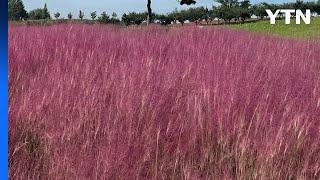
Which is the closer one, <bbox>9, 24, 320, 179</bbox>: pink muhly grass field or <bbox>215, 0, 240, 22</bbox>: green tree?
<bbox>9, 24, 320, 179</bbox>: pink muhly grass field

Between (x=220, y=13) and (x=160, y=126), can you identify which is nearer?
(x=160, y=126)

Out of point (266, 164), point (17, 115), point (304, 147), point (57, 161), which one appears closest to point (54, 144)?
point (57, 161)

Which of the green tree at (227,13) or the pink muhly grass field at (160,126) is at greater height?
the green tree at (227,13)

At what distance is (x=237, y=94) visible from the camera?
271 centimetres

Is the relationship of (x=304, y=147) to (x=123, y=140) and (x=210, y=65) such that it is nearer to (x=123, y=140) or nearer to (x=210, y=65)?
(x=123, y=140)

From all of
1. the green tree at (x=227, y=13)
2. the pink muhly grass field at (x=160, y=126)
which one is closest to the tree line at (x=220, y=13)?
the green tree at (x=227, y=13)

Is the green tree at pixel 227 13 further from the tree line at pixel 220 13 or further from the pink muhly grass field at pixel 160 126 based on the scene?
the pink muhly grass field at pixel 160 126

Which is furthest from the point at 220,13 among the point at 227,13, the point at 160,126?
the point at 160,126

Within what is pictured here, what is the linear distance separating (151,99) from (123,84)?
259 mm

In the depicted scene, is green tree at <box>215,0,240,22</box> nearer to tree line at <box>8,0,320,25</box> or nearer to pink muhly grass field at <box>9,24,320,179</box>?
tree line at <box>8,0,320,25</box>

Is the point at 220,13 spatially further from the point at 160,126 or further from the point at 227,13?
the point at 160,126

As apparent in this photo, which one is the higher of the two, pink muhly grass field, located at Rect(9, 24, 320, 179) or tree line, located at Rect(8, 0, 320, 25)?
tree line, located at Rect(8, 0, 320, 25)

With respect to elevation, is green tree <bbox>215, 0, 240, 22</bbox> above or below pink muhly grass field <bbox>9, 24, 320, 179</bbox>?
above

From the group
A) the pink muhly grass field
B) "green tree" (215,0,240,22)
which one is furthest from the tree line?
the pink muhly grass field
